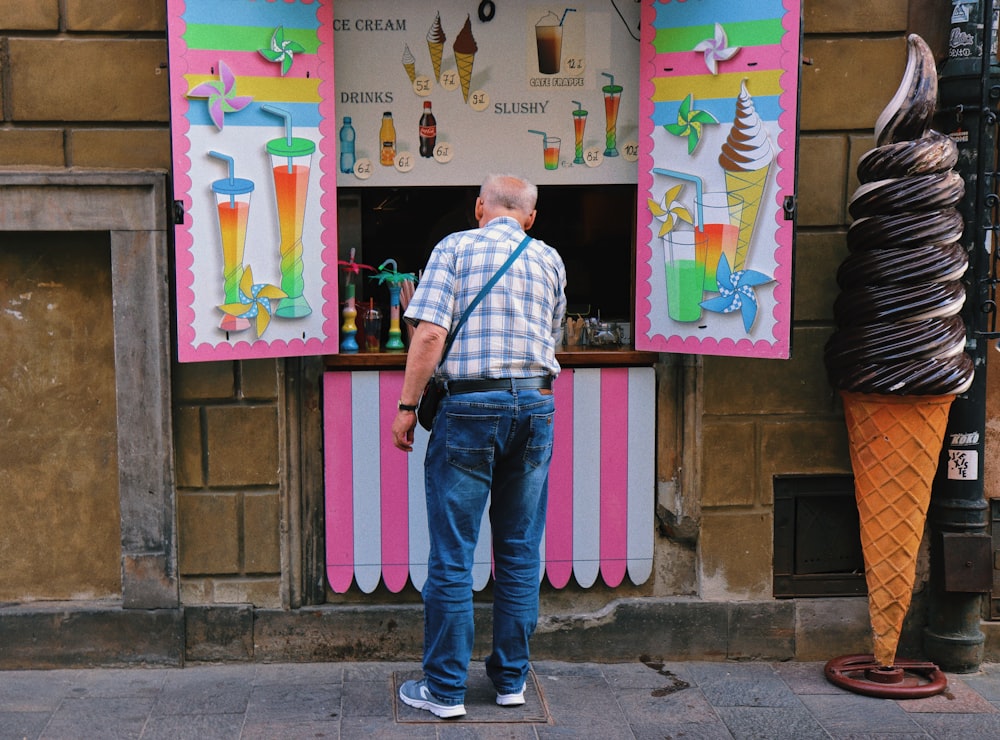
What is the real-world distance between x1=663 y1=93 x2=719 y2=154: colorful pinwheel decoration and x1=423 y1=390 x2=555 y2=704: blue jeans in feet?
4.28

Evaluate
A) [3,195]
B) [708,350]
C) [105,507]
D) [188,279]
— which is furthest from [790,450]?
[3,195]

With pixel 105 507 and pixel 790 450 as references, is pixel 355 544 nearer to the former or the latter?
pixel 105 507

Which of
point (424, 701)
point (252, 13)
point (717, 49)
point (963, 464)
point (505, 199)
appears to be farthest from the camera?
point (963, 464)

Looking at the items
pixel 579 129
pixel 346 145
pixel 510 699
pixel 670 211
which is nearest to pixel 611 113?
pixel 579 129

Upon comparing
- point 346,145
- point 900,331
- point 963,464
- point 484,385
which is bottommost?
point 963,464

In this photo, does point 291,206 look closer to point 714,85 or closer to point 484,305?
point 484,305

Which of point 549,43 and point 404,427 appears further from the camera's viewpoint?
point 549,43

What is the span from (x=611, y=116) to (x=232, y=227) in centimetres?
171

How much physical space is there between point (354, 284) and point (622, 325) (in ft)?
4.02

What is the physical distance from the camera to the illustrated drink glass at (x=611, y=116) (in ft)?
16.5

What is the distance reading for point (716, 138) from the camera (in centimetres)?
470

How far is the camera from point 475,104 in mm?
4992

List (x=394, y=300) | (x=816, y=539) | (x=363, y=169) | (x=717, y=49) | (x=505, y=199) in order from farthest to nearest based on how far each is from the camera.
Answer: (x=816, y=539), (x=394, y=300), (x=363, y=169), (x=717, y=49), (x=505, y=199)

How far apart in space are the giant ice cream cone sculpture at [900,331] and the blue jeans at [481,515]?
1.37m
